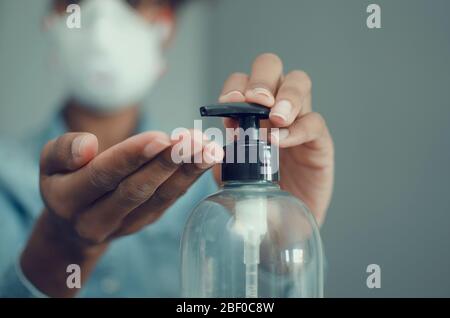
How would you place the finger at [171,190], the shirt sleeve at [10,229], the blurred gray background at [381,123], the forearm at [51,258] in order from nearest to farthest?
the finger at [171,190]
the forearm at [51,258]
the blurred gray background at [381,123]
the shirt sleeve at [10,229]

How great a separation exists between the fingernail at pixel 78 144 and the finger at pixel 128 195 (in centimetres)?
3

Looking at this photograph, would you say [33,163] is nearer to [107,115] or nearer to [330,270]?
[107,115]

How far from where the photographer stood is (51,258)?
45cm

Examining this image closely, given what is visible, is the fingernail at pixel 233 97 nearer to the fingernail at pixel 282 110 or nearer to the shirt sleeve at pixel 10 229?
the fingernail at pixel 282 110

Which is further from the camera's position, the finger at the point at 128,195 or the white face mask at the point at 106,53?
the white face mask at the point at 106,53

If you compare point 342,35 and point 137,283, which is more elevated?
point 342,35

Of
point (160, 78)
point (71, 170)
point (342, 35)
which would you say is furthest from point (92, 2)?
point (71, 170)

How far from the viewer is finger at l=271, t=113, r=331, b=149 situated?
1.17ft

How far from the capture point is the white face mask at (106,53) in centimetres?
77

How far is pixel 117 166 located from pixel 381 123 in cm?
41

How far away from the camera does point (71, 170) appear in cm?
36

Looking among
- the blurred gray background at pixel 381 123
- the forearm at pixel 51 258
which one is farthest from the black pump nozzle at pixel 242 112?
the blurred gray background at pixel 381 123

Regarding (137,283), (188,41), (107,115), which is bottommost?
(137,283)

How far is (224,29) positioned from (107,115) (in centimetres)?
24
